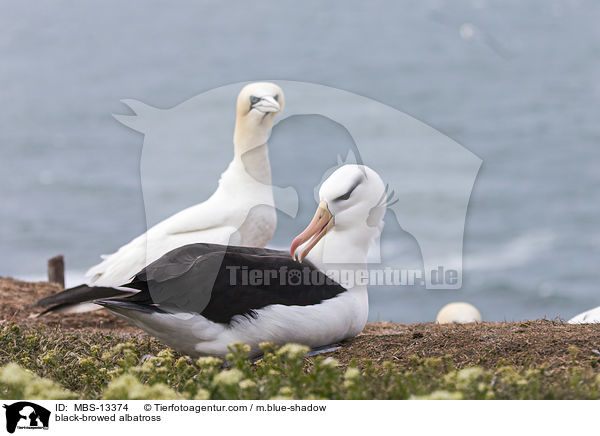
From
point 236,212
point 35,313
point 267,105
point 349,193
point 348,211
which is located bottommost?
point 35,313

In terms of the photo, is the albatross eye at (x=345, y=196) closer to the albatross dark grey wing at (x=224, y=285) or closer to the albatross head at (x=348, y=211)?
the albatross head at (x=348, y=211)

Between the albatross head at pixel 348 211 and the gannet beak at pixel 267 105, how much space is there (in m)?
2.34

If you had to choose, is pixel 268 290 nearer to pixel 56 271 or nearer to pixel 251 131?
pixel 251 131

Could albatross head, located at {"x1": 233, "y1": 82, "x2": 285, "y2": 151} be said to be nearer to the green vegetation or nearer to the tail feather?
the tail feather

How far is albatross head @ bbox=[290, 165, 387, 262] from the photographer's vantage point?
18.0 ft

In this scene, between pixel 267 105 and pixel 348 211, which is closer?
pixel 348 211

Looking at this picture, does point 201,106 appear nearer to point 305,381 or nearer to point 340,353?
point 340,353

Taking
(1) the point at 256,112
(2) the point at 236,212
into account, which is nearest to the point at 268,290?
(2) the point at 236,212

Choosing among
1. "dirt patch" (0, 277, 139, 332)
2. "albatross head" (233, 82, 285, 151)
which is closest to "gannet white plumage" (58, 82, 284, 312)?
"albatross head" (233, 82, 285, 151)

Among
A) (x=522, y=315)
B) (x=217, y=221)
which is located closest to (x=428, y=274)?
(x=217, y=221)

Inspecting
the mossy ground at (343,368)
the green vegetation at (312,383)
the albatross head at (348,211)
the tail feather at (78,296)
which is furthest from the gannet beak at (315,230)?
the tail feather at (78,296)

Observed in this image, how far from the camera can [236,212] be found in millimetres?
7664

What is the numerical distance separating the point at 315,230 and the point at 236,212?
232 centimetres

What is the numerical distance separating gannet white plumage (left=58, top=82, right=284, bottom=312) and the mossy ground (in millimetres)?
1011
